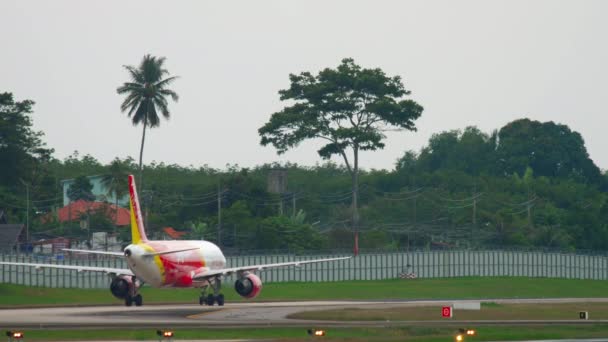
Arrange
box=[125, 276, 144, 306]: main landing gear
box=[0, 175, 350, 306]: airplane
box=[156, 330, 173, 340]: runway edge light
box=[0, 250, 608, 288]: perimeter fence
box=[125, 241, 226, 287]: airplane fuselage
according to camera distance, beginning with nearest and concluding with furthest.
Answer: box=[156, 330, 173, 340]: runway edge light
box=[125, 241, 226, 287]: airplane fuselage
box=[0, 175, 350, 306]: airplane
box=[125, 276, 144, 306]: main landing gear
box=[0, 250, 608, 288]: perimeter fence

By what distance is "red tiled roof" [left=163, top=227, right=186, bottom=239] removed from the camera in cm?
15688

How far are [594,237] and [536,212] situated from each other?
14.8 m

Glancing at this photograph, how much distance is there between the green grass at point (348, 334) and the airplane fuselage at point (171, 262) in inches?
621

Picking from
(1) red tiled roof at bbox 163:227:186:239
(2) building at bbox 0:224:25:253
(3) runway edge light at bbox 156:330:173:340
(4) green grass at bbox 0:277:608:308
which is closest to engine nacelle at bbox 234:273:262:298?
(4) green grass at bbox 0:277:608:308

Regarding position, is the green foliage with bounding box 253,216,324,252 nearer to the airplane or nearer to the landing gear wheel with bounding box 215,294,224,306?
the airplane

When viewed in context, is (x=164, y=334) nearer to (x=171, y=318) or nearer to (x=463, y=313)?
(x=171, y=318)

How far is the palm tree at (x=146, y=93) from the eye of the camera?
446 feet

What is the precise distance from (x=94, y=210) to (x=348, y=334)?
371 feet

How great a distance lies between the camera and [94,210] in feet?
556

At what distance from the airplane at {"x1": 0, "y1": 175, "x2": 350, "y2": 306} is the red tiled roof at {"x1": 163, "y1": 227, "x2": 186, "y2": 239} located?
233ft

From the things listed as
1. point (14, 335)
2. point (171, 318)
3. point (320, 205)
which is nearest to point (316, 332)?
point (14, 335)

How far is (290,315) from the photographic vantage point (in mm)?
72125

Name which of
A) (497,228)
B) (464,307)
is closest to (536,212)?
(497,228)

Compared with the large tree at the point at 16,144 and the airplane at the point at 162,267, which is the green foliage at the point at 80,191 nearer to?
the large tree at the point at 16,144
